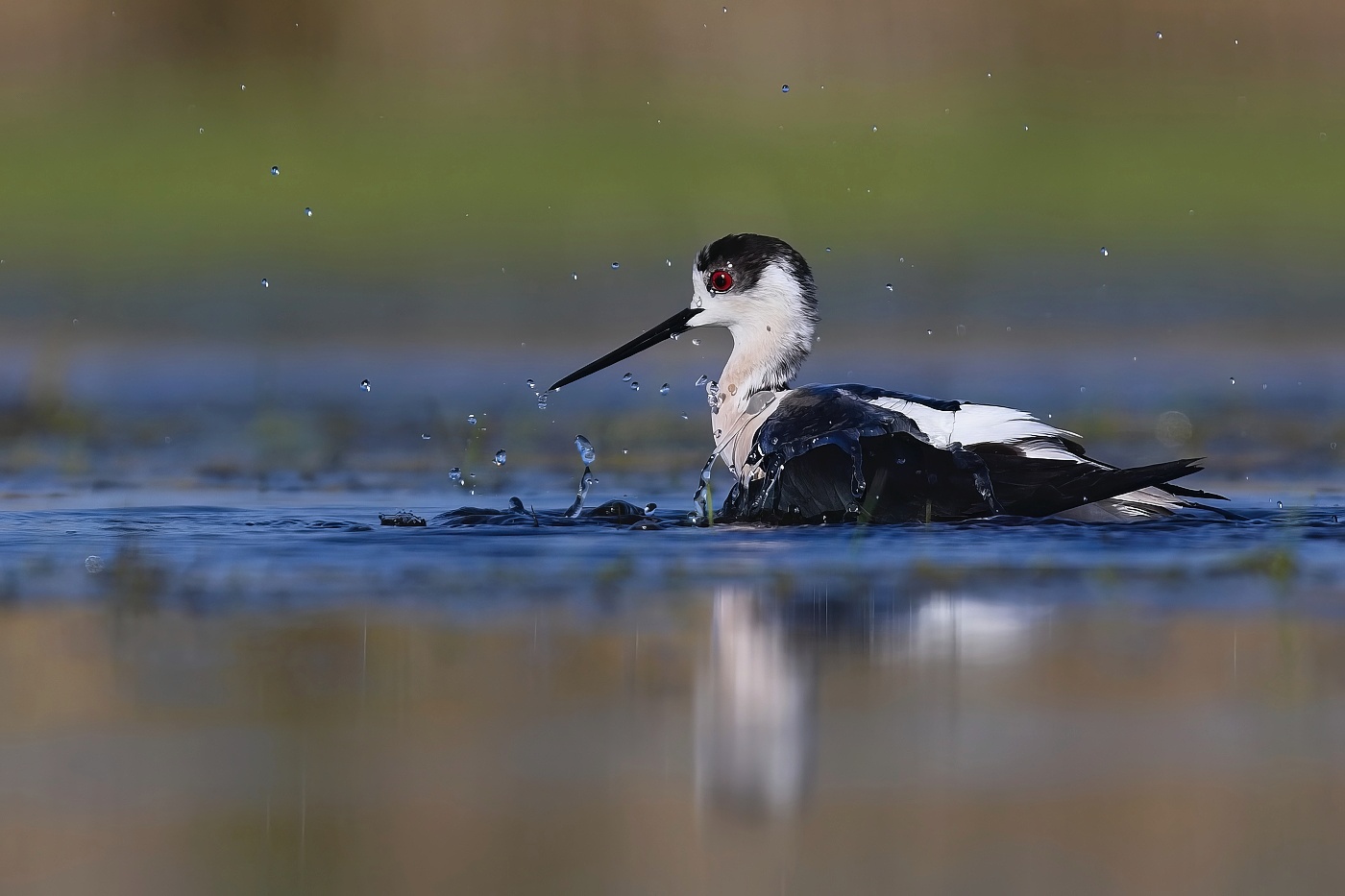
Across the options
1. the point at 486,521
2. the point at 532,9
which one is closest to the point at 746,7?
the point at 532,9

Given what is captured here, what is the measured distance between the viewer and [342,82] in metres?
16.7

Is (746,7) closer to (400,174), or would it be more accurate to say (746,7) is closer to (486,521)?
(400,174)

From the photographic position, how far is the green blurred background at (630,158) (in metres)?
13.0

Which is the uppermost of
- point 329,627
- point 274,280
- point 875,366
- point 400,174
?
point 400,174

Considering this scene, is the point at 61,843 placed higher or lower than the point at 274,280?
lower

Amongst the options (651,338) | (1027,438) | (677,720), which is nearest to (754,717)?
(677,720)

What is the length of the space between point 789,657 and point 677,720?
533mm

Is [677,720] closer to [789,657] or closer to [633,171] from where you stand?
[789,657]

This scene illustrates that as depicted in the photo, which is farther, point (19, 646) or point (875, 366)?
point (875, 366)

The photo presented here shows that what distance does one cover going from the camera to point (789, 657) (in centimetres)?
425

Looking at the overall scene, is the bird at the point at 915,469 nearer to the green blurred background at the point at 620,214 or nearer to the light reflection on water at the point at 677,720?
the light reflection on water at the point at 677,720

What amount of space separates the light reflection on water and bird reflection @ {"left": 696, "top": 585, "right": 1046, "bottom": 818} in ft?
0.04

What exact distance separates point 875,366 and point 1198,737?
7.02m

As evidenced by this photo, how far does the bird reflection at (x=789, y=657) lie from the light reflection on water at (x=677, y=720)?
0.04 ft
